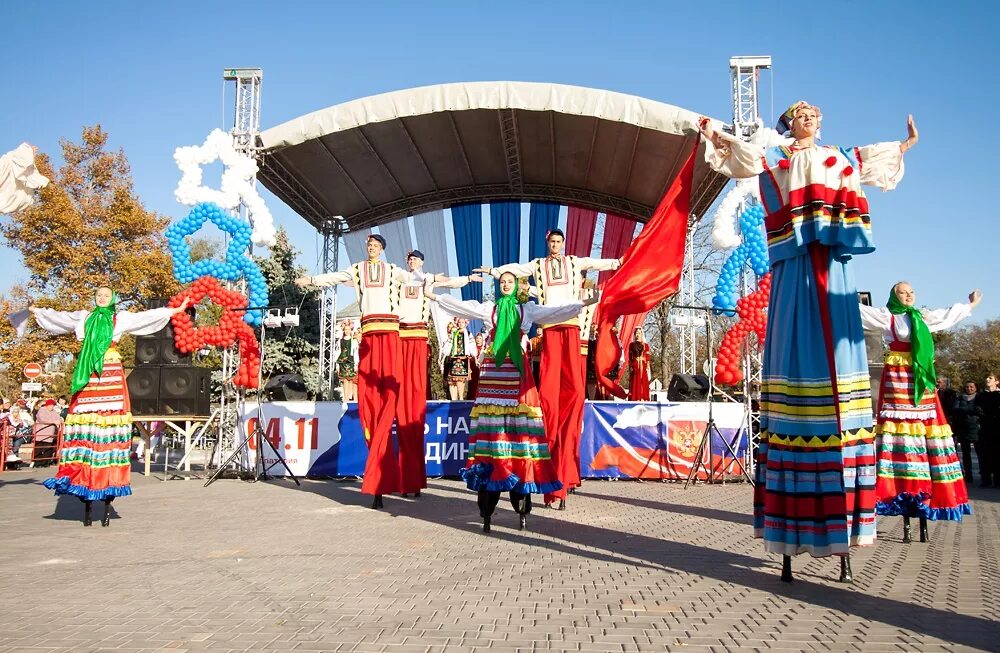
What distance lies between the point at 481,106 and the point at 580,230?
523 centimetres

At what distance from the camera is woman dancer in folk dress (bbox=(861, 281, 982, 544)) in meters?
5.50

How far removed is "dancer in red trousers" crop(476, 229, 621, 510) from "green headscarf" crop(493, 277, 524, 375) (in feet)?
2.50

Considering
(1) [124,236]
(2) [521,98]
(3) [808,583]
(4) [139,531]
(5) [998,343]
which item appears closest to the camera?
(3) [808,583]

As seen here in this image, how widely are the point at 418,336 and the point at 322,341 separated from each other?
815cm

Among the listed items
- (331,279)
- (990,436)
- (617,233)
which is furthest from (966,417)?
(331,279)

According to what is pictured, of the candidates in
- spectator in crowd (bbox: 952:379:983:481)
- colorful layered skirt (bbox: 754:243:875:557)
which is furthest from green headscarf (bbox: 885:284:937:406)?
spectator in crowd (bbox: 952:379:983:481)

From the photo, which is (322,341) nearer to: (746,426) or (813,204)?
(746,426)

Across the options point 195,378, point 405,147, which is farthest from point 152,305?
point 405,147

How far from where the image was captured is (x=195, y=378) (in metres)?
11.8

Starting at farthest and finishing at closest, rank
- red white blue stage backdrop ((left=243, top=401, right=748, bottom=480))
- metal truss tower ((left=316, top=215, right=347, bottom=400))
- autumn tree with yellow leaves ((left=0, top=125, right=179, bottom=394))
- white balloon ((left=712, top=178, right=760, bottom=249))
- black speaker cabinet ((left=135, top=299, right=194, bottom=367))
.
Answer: autumn tree with yellow leaves ((left=0, top=125, right=179, bottom=394)) < metal truss tower ((left=316, top=215, right=347, bottom=400)) < black speaker cabinet ((left=135, top=299, right=194, bottom=367)) < red white blue stage backdrop ((left=243, top=401, right=748, bottom=480)) < white balloon ((left=712, top=178, right=760, bottom=249))

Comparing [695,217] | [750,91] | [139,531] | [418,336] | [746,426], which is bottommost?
[139,531]

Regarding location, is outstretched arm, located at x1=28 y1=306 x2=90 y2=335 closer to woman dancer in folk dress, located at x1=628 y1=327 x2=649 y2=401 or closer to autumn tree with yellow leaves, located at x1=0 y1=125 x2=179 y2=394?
woman dancer in folk dress, located at x1=628 y1=327 x2=649 y2=401

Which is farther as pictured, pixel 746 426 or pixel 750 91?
pixel 750 91

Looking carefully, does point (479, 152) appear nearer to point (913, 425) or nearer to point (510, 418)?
point (510, 418)
